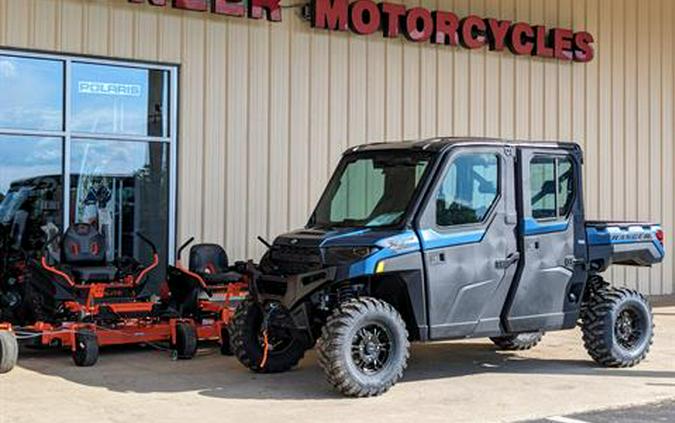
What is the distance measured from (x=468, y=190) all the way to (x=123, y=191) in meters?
5.57

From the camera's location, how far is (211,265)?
456 inches

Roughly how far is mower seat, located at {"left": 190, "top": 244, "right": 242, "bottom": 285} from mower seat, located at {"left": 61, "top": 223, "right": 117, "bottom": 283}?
1.02 meters

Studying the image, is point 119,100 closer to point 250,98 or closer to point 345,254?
point 250,98

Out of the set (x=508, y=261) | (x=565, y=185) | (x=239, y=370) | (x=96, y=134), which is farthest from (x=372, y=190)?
(x=96, y=134)

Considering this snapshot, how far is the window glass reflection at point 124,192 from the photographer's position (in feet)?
41.1

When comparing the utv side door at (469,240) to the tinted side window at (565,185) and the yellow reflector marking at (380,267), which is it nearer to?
the yellow reflector marking at (380,267)

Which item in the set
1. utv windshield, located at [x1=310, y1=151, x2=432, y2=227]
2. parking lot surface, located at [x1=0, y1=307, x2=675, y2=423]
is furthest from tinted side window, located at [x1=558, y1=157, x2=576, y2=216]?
parking lot surface, located at [x1=0, y1=307, x2=675, y2=423]

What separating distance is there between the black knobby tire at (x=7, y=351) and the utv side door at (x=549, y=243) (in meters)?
4.55

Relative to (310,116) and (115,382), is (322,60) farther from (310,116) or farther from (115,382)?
(115,382)

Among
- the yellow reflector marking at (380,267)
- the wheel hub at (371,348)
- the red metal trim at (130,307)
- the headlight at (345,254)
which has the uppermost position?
the headlight at (345,254)

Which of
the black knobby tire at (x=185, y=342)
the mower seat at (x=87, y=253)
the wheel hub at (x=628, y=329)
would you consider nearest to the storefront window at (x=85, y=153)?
the mower seat at (x=87, y=253)

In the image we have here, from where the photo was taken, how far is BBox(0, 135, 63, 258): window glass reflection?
12.1 metres

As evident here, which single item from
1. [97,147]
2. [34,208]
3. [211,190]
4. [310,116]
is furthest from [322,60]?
[34,208]

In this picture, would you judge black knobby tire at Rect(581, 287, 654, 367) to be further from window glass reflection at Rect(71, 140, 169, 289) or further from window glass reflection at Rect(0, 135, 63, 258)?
window glass reflection at Rect(0, 135, 63, 258)
